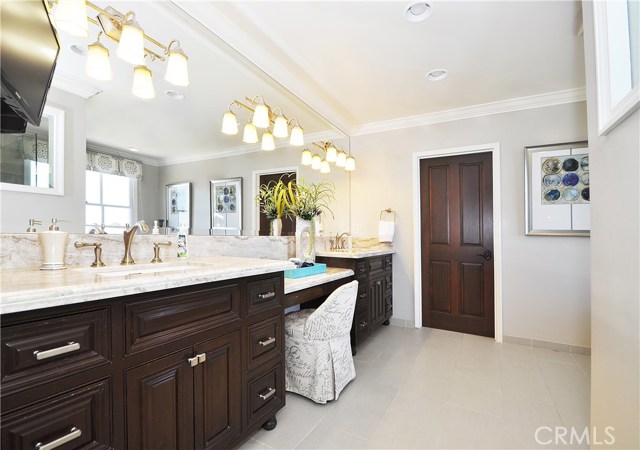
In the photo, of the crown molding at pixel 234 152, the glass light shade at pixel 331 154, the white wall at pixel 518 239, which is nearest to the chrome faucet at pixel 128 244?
the crown molding at pixel 234 152

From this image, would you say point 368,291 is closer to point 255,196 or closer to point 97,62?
point 255,196

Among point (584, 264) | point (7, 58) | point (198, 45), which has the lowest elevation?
point (584, 264)

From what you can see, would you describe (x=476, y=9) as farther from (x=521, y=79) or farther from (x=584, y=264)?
(x=584, y=264)

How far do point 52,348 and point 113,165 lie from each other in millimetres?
1034

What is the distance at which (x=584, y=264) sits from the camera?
272 centimetres

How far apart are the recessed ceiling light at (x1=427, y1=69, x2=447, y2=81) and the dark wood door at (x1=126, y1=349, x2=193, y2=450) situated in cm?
269

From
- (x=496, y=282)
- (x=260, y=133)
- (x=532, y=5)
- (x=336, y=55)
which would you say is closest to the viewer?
(x=532, y=5)

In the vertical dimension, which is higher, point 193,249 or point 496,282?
point 193,249

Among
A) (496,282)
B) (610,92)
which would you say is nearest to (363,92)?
(610,92)

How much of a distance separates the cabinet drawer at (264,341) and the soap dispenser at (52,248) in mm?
886

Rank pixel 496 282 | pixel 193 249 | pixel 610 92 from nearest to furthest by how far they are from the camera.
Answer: pixel 610 92 < pixel 193 249 < pixel 496 282

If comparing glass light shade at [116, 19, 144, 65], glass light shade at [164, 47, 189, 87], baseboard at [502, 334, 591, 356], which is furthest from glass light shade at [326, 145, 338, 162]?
baseboard at [502, 334, 591, 356]

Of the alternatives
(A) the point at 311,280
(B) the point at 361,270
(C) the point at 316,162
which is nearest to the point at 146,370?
(A) the point at 311,280

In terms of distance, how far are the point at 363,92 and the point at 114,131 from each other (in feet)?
7.08
